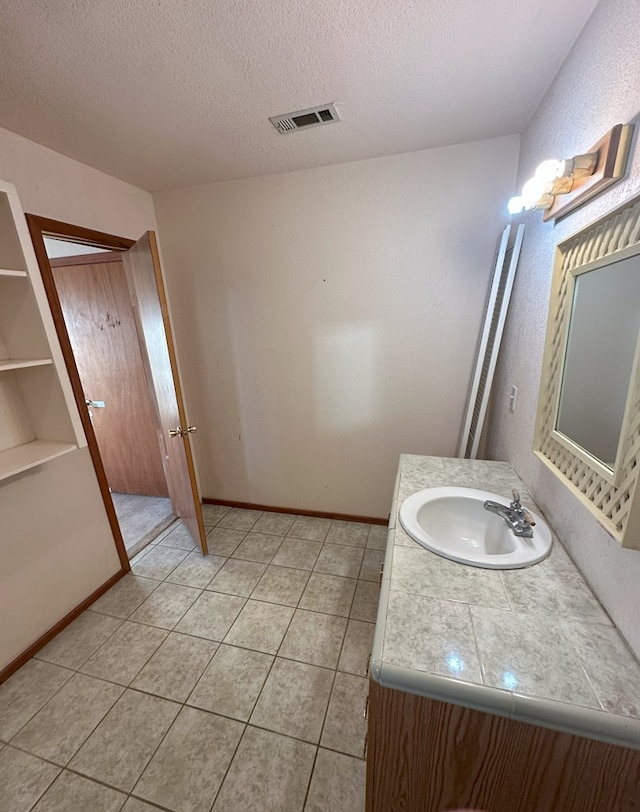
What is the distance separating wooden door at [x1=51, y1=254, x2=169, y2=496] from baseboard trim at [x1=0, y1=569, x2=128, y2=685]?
3.36ft

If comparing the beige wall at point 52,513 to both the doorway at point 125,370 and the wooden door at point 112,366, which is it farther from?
the wooden door at point 112,366

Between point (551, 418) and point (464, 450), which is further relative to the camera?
point (464, 450)

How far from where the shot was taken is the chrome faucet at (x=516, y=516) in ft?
3.51

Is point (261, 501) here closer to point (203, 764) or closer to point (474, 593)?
point (203, 764)

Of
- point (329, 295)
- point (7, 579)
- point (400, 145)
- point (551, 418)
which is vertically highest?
point (400, 145)

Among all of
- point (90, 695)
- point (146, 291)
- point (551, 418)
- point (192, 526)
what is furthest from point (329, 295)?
point (90, 695)

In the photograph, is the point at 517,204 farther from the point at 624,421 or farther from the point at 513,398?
the point at 624,421

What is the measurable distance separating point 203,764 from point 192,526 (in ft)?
4.23

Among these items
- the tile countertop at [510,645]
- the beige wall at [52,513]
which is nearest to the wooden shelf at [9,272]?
the beige wall at [52,513]

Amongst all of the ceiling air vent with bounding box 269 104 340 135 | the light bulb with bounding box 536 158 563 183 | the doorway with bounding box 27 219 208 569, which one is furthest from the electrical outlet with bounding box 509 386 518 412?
the doorway with bounding box 27 219 208 569

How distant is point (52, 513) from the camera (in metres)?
1.65

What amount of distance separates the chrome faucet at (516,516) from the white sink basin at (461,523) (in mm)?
20

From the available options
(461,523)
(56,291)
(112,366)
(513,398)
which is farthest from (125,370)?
(513,398)

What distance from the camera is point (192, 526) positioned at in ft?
7.39
